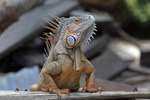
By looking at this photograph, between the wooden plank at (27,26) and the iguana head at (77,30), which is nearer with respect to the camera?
the iguana head at (77,30)

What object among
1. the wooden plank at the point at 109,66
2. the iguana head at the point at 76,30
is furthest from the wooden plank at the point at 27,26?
the iguana head at the point at 76,30

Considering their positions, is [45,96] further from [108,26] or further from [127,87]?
[108,26]

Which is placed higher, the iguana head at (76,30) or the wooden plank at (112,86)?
the iguana head at (76,30)

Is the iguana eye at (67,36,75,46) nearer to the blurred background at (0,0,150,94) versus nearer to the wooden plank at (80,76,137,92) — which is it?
the blurred background at (0,0,150,94)

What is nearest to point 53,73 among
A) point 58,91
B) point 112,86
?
point 58,91

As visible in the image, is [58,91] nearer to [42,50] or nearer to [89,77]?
[89,77]

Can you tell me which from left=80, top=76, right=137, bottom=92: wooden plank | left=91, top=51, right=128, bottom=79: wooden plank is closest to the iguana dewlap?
left=80, top=76, right=137, bottom=92: wooden plank

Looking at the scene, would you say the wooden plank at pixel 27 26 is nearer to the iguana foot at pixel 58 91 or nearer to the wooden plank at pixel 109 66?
the wooden plank at pixel 109 66
